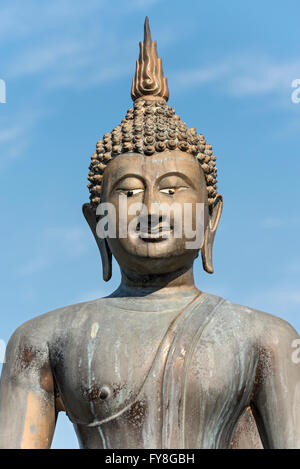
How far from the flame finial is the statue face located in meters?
0.97

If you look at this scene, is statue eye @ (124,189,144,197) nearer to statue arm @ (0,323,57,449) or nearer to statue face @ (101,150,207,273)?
statue face @ (101,150,207,273)

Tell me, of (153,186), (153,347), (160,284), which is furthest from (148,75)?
(153,347)

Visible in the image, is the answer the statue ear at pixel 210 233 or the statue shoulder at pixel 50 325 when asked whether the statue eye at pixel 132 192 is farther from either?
the statue shoulder at pixel 50 325

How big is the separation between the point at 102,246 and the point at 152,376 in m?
1.69

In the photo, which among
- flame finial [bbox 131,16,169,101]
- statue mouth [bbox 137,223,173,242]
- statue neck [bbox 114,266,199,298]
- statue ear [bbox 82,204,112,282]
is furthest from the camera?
flame finial [bbox 131,16,169,101]

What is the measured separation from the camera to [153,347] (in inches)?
428

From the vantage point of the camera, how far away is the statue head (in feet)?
36.6

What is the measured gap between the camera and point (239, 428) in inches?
438

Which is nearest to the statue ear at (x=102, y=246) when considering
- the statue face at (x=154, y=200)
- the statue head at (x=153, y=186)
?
the statue head at (x=153, y=186)

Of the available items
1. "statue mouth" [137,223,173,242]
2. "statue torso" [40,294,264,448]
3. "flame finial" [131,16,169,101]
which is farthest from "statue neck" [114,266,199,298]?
"flame finial" [131,16,169,101]

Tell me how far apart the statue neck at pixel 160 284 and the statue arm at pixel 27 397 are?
1.01m

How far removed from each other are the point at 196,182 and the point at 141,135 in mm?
686

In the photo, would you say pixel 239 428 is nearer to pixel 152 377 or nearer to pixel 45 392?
pixel 152 377

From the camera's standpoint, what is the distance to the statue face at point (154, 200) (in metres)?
11.1
